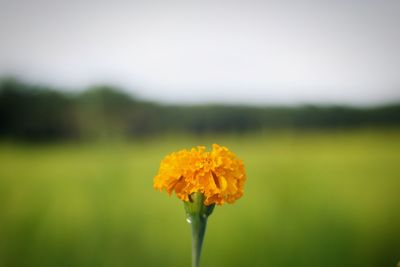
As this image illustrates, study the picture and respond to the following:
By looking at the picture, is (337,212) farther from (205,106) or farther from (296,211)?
(205,106)

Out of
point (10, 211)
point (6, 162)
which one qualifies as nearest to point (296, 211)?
point (10, 211)

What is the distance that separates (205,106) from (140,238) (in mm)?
→ 3307

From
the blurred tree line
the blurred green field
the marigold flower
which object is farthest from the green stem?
the blurred tree line

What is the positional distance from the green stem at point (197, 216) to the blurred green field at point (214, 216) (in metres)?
1.99

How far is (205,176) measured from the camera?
56 cm

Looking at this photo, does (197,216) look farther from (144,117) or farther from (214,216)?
(144,117)

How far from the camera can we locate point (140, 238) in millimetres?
2873

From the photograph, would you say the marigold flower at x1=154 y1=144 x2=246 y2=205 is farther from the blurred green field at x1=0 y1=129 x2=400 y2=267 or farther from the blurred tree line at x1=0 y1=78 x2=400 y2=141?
the blurred tree line at x1=0 y1=78 x2=400 y2=141

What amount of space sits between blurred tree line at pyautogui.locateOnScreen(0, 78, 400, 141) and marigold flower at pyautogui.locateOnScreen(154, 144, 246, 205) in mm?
5092

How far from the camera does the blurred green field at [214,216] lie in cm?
266

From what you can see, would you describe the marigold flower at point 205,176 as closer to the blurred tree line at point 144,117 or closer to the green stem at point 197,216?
the green stem at point 197,216

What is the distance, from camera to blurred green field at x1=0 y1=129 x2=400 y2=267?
2.66 meters

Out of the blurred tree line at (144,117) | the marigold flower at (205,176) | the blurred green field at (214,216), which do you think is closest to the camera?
the marigold flower at (205,176)

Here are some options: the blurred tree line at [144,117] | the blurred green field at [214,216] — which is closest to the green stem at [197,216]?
the blurred green field at [214,216]
